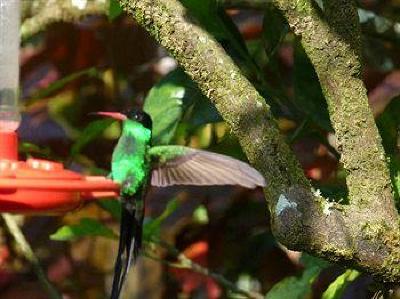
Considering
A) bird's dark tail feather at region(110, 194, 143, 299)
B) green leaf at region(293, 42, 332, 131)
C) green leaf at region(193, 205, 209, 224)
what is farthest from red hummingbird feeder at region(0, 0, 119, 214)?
green leaf at region(193, 205, 209, 224)

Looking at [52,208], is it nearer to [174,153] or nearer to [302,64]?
[174,153]

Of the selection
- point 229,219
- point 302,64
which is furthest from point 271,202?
point 229,219

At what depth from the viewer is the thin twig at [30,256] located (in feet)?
7.72

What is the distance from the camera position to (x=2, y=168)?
63.3 inches

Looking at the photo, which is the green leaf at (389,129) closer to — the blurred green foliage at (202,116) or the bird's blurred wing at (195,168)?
the blurred green foliage at (202,116)

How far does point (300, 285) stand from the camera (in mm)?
1677

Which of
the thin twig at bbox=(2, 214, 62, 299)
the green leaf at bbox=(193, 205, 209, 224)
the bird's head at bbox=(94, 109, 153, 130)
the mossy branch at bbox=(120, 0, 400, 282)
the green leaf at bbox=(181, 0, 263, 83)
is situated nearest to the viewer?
the mossy branch at bbox=(120, 0, 400, 282)

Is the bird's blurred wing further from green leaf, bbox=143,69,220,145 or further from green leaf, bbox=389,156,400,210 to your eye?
green leaf, bbox=389,156,400,210

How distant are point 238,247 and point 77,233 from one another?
575 mm

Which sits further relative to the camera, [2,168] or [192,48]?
[2,168]

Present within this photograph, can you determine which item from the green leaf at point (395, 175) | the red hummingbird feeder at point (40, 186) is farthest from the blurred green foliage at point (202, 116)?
the red hummingbird feeder at point (40, 186)

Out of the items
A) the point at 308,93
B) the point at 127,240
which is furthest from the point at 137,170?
the point at 308,93

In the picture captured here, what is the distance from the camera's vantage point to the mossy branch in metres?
1.13

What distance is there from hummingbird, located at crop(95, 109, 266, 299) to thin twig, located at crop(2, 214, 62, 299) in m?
0.31
